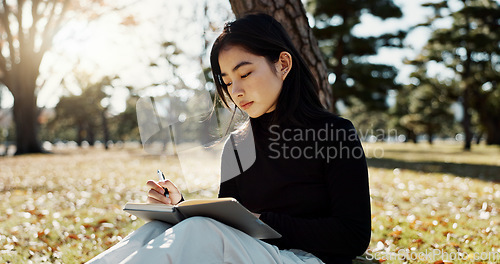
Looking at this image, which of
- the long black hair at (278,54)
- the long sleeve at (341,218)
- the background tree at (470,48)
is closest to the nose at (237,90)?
the long black hair at (278,54)

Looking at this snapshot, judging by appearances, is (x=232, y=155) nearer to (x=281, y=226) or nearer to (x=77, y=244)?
(x=281, y=226)

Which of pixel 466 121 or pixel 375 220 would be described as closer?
pixel 375 220

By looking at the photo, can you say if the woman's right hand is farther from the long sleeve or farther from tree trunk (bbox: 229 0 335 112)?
tree trunk (bbox: 229 0 335 112)

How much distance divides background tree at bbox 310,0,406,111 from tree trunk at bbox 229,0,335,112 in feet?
33.8

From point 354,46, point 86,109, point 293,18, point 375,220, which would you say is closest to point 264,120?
point 293,18

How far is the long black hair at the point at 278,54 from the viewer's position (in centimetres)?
149

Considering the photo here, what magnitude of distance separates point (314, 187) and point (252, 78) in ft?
1.55

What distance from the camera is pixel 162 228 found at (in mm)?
1322

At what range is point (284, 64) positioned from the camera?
5.08 feet

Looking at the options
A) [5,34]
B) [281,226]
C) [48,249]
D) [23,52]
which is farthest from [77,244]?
[5,34]

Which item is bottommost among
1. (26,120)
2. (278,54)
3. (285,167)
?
(26,120)

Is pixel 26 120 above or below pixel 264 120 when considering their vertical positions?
below

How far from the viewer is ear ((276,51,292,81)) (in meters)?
1.54

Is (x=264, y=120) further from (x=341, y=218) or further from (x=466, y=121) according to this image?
(x=466, y=121)
